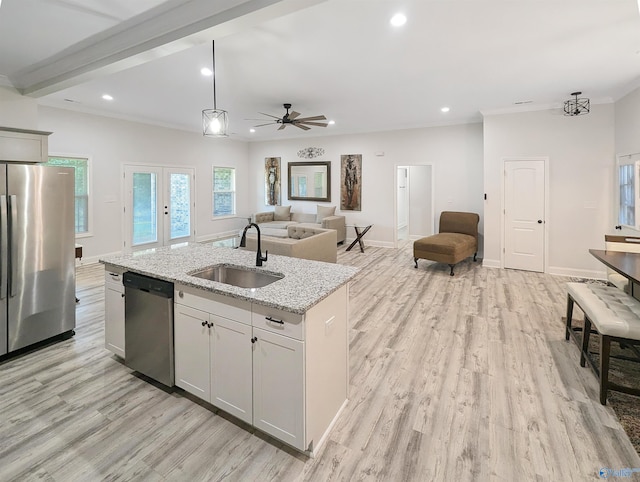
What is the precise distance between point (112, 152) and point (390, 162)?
5.97 m

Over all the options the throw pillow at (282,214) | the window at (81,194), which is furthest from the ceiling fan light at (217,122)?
the throw pillow at (282,214)

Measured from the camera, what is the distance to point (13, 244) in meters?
2.85

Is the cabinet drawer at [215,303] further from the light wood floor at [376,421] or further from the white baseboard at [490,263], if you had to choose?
the white baseboard at [490,263]

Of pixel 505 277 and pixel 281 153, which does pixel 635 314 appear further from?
pixel 281 153

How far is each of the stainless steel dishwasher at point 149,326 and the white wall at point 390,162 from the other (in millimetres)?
6407

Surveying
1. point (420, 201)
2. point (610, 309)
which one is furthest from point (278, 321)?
point (420, 201)

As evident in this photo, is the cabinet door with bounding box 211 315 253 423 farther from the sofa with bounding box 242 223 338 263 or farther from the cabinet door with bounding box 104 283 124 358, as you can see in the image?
the sofa with bounding box 242 223 338 263

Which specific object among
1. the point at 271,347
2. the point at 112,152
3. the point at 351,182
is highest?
the point at 112,152

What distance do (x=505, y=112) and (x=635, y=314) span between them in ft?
14.8

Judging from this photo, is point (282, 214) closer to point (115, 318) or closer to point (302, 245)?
point (302, 245)

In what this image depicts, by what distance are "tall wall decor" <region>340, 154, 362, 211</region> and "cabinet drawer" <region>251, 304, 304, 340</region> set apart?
6807 mm

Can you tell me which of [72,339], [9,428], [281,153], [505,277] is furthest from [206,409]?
[281,153]

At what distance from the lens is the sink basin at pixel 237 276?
7.99 ft

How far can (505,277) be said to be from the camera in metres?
5.51
